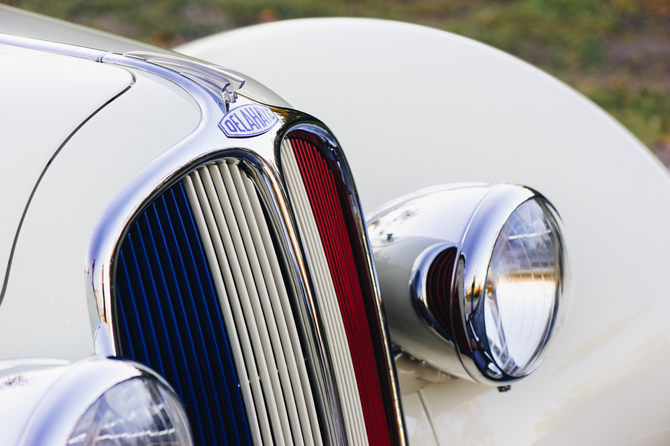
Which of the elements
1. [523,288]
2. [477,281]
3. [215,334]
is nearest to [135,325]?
[215,334]

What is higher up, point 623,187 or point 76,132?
point 76,132

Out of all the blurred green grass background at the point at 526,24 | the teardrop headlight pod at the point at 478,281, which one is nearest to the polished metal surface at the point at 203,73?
the teardrop headlight pod at the point at 478,281

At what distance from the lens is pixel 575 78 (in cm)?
480

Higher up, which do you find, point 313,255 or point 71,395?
point 313,255

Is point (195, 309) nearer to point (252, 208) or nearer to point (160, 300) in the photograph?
point (160, 300)

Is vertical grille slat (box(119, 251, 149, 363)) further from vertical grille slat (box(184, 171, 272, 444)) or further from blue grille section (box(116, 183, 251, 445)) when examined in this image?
vertical grille slat (box(184, 171, 272, 444))

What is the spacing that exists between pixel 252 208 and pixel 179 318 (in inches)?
9.2

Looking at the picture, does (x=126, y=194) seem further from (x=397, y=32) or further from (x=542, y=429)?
(x=397, y=32)

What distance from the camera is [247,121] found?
1.21 meters

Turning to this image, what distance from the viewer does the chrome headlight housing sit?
751 millimetres

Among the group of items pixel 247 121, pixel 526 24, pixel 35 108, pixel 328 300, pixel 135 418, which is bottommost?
pixel 135 418

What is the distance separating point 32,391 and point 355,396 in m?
0.72

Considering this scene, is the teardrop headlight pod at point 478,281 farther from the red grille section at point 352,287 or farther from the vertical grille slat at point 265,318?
the vertical grille slat at point 265,318

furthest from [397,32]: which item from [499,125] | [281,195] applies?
[281,195]
